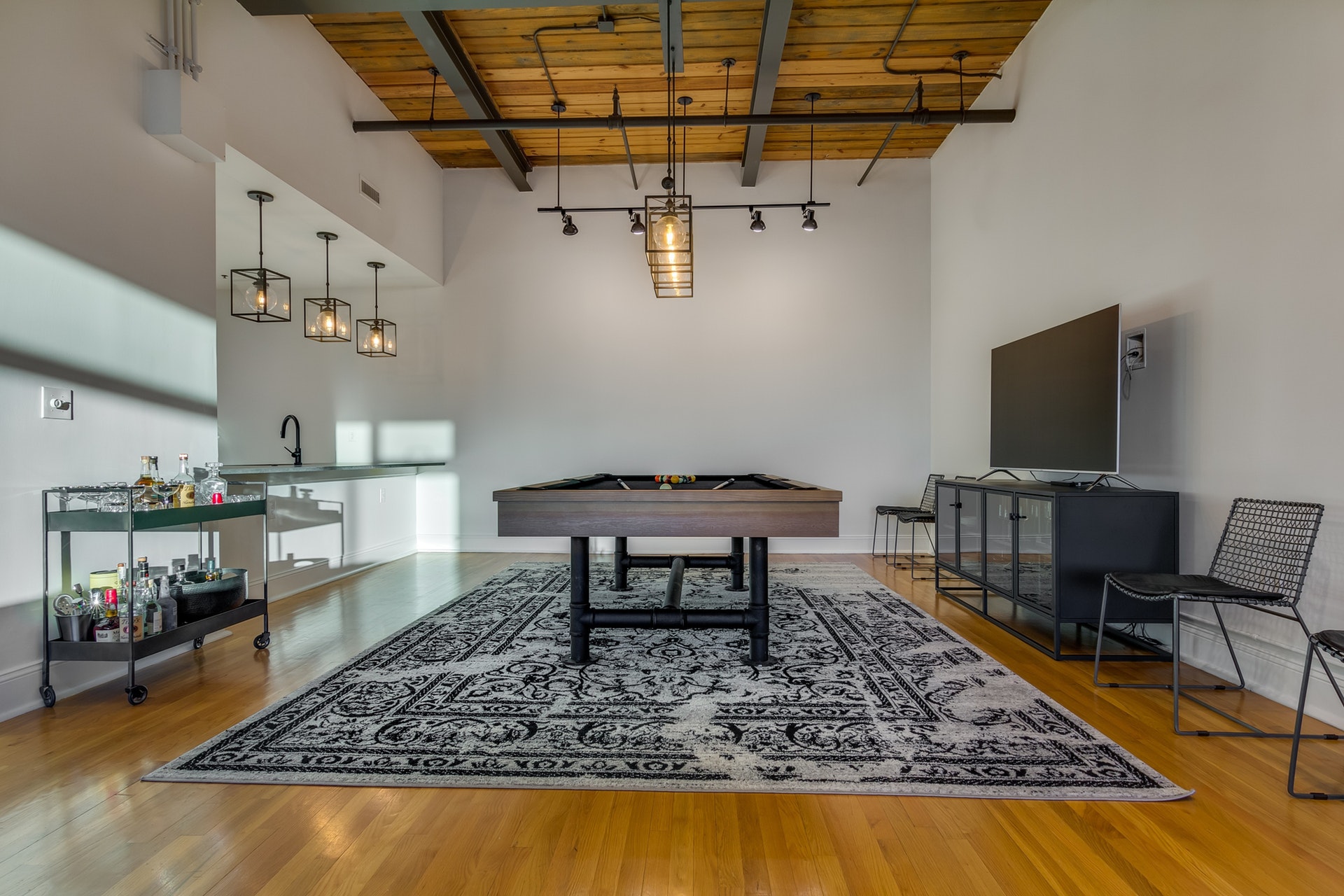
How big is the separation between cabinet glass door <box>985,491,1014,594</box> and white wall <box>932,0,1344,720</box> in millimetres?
641

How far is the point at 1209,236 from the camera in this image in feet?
9.93

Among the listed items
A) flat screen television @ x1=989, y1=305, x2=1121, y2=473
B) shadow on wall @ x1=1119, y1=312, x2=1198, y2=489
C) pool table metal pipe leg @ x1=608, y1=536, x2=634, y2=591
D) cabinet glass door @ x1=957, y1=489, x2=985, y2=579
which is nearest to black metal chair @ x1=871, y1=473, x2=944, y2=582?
cabinet glass door @ x1=957, y1=489, x2=985, y2=579

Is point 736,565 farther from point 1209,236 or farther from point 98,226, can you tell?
point 98,226

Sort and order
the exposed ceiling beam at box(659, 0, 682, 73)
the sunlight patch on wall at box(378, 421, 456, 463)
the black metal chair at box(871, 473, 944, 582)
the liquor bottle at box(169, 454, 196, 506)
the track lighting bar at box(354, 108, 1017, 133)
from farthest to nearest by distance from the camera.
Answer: the sunlight patch on wall at box(378, 421, 456, 463), the black metal chair at box(871, 473, 944, 582), the track lighting bar at box(354, 108, 1017, 133), the exposed ceiling beam at box(659, 0, 682, 73), the liquor bottle at box(169, 454, 196, 506)

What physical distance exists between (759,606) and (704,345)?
12.5 feet

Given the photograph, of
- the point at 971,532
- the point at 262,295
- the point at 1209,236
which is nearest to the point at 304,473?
the point at 262,295

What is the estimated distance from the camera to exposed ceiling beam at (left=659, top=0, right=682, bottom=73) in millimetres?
3844

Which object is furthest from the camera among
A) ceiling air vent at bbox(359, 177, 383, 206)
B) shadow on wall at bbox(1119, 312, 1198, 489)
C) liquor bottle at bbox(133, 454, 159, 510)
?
ceiling air vent at bbox(359, 177, 383, 206)

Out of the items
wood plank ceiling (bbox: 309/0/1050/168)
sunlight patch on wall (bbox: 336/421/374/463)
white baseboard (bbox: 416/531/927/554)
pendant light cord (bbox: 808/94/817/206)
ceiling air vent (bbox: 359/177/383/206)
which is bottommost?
white baseboard (bbox: 416/531/927/554)

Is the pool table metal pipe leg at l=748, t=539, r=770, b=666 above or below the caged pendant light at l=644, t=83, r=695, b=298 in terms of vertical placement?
below

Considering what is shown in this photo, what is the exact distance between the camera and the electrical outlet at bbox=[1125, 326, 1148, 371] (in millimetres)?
3314

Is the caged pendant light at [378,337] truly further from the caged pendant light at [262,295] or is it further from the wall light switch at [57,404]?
the wall light switch at [57,404]

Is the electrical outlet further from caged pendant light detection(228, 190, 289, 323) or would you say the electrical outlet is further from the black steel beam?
caged pendant light detection(228, 190, 289, 323)

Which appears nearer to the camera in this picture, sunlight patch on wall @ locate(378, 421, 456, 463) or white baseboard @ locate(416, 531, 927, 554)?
white baseboard @ locate(416, 531, 927, 554)
